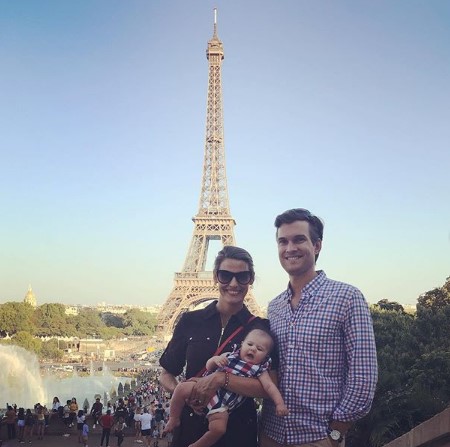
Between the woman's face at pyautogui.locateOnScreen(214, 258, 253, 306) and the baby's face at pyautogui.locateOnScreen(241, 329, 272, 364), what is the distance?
0.36 meters

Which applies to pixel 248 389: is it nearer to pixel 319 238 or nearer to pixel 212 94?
pixel 319 238

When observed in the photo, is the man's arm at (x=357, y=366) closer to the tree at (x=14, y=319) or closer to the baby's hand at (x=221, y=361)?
the baby's hand at (x=221, y=361)

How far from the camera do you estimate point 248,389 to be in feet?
11.6

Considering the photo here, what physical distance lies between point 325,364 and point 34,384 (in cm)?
4335

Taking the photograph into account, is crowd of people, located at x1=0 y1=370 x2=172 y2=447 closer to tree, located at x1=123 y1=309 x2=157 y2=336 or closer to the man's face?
the man's face

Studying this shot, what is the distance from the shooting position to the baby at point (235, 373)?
3502 mm

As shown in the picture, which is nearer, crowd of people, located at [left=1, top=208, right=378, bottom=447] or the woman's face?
crowd of people, located at [left=1, top=208, right=378, bottom=447]

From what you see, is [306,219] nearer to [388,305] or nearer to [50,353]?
[388,305]

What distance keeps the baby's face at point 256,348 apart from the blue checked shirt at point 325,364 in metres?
0.21

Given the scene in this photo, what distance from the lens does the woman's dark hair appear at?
3.94 m

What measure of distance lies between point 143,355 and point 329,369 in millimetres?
78215

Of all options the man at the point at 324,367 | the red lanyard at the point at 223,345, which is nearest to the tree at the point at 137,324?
the red lanyard at the point at 223,345

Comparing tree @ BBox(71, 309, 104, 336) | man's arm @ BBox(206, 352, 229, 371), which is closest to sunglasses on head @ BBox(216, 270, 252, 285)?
man's arm @ BBox(206, 352, 229, 371)

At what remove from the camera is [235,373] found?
3.53 m
